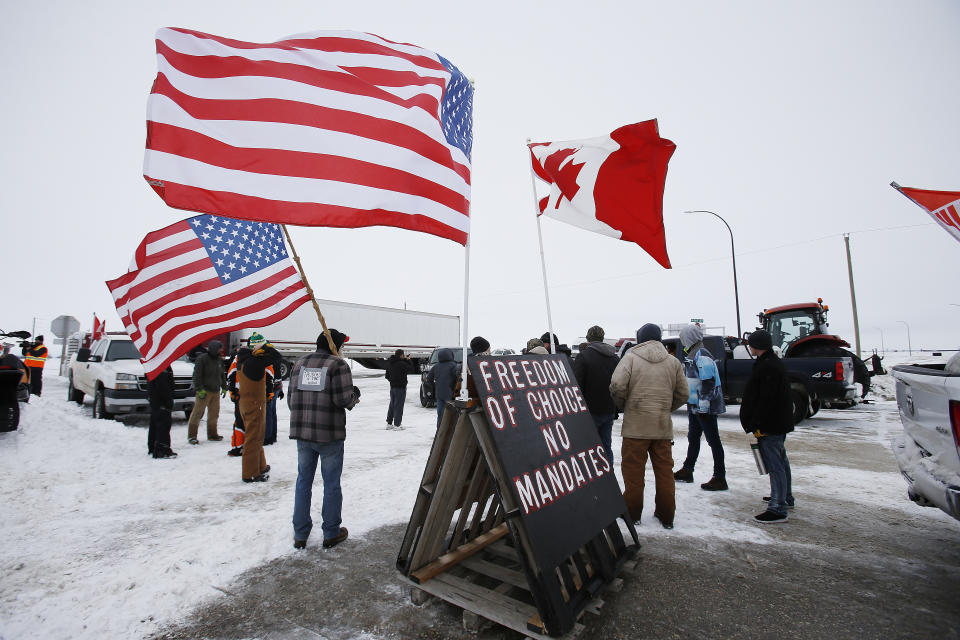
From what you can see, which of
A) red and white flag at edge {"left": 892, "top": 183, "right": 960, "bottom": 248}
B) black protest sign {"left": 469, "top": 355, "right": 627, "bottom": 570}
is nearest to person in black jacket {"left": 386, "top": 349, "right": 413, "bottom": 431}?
black protest sign {"left": 469, "top": 355, "right": 627, "bottom": 570}

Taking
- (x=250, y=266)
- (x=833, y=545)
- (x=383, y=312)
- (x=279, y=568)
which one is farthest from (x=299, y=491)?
(x=383, y=312)

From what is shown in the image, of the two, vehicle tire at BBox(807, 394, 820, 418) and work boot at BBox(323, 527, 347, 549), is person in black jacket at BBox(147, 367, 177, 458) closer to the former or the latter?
work boot at BBox(323, 527, 347, 549)

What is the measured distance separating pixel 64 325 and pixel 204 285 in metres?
18.4

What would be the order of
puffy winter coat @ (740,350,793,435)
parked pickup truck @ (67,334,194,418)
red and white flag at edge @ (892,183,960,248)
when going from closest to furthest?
red and white flag at edge @ (892,183,960,248) → puffy winter coat @ (740,350,793,435) → parked pickup truck @ (67,334,194,418)

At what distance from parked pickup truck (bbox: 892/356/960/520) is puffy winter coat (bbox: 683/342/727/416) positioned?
189 cm

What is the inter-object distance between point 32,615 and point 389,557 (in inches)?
90.8

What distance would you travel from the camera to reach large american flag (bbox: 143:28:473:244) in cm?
299

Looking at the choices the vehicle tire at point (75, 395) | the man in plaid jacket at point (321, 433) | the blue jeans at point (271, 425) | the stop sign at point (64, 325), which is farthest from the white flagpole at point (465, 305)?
the stop sign at point (64, 325)

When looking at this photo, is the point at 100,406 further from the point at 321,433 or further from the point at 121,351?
the point at 321,433

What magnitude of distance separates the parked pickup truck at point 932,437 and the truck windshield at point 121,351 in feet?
46.2

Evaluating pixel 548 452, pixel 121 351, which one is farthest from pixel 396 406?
pixel 548 452

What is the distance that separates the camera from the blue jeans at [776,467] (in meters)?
4.39

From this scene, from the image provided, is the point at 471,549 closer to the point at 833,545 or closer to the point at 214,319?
the point at 833,545

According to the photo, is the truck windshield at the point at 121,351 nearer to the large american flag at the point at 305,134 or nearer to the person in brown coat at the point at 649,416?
the large american flag at the point at 305,134
